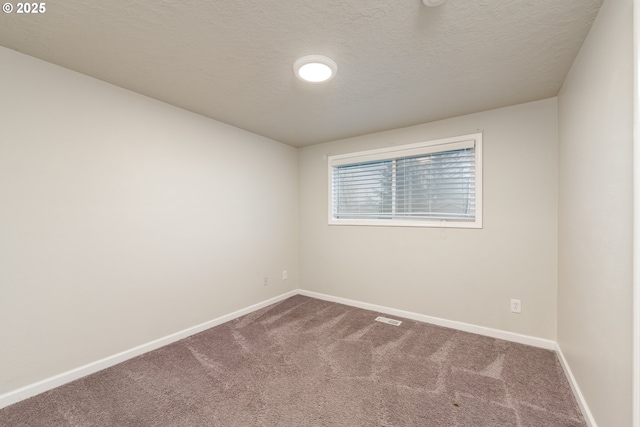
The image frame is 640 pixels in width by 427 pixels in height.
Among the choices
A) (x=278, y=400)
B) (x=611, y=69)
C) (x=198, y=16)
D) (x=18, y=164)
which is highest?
(x=198, y=16)

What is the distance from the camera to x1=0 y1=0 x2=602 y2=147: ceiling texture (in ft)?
4.57

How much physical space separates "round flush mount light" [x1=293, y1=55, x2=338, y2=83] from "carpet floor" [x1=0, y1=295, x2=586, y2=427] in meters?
2.22

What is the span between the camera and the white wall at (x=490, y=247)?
244cm

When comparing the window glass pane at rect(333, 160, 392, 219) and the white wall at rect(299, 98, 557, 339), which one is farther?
the window glass pane at rect(333, 160, 392, 219)

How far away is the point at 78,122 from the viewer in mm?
2008

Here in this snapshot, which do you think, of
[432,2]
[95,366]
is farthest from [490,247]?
[95,366]

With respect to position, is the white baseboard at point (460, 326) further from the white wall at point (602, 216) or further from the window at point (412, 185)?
the window at point (412, 185)

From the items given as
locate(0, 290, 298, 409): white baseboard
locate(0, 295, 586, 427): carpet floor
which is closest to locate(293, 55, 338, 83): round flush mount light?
locate(0, 295, 586, 427): carpet floor

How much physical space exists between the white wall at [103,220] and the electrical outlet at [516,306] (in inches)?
113

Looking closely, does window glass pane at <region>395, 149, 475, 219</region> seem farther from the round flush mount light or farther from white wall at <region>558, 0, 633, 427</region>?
the round flush mount light

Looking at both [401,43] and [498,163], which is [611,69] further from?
[498,163]

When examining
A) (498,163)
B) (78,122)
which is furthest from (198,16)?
(498,163)

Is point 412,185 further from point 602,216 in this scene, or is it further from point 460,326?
point 602,216

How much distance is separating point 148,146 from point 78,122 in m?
0.49
